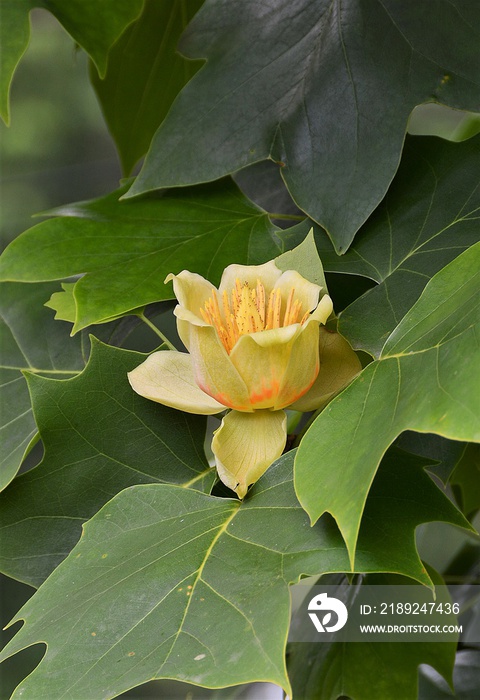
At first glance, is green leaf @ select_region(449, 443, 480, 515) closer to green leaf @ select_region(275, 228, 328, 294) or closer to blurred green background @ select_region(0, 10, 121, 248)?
green leaf @ select_region(275, 228, 328, 294)

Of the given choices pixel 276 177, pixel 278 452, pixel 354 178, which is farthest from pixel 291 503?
pixel 276 177

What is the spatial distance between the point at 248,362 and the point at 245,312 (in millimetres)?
26

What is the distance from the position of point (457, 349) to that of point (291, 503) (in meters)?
0.07

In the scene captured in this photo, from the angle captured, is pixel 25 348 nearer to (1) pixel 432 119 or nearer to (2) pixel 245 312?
(2) pixel 245 312

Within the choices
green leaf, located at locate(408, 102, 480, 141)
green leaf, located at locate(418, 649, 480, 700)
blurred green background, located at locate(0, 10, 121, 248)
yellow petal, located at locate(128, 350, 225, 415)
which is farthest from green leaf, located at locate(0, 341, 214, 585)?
blurred green background, located at locate(0, 10, 121, 248)

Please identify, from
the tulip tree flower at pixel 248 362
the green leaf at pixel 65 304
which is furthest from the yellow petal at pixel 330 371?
the green leaf at pixel 65 304

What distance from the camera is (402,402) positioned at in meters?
0.20

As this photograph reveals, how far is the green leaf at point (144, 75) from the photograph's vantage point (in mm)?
402

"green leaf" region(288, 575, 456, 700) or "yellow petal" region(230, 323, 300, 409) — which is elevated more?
"yellow petal" region(230, 323, 300, 409)

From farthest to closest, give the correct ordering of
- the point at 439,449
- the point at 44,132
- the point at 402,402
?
1. the point at 44,132
2. the point at 439,449
3. the point at 402,402

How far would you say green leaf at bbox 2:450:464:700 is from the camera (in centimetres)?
19

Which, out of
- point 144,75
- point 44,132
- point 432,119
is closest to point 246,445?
point 144,75

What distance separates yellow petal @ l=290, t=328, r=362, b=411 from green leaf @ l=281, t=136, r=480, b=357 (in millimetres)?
12

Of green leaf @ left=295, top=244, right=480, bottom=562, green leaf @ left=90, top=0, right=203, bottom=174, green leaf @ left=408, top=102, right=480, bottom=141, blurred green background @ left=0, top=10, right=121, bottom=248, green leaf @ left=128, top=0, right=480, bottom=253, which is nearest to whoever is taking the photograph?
green leaf @ left=295, top=244, right=480, bottom=562
